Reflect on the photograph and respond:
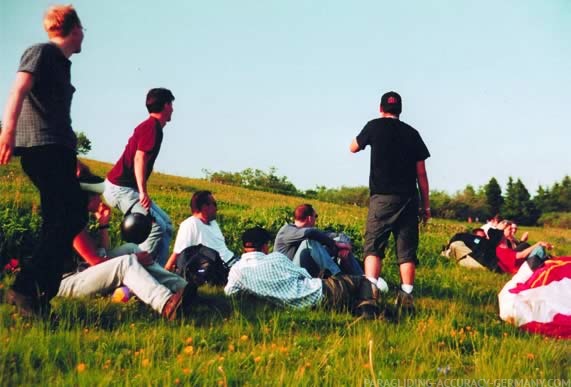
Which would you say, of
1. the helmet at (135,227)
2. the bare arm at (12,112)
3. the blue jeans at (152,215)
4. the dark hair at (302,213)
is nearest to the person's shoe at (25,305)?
the bare arm at (12,112)

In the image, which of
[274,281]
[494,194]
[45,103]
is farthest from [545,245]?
[494,194]

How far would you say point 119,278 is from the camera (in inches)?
180

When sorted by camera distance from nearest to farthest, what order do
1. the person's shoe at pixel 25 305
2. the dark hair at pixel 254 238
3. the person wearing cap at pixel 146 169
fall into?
the person's shoe at pixel 25 305 → the dark hair at pixel 254 238 → the person wearing cap at pixel 146 169

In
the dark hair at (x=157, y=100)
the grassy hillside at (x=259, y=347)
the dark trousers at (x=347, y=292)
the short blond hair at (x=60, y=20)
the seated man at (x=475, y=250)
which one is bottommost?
the grassy hillside at (x=259, y=347)

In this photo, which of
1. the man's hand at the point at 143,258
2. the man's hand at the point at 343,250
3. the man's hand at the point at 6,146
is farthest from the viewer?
the man's hand at the point at 343,250

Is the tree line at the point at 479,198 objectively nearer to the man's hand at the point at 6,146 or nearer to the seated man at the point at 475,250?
the seated man at the point at 475,250

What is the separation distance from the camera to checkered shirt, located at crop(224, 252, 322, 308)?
5090 millimetres

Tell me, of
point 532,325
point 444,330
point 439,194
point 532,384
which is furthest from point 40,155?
point 439,194

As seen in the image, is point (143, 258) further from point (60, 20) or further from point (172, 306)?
point (60, 20)

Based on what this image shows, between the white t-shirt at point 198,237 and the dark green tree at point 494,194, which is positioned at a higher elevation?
the dark green tree at point 494,194

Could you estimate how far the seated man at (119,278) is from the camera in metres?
4.32

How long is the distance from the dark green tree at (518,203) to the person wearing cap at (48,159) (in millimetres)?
51701

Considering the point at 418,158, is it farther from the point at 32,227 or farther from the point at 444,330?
the point at 32,227

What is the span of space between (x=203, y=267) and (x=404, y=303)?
2.15 metres
